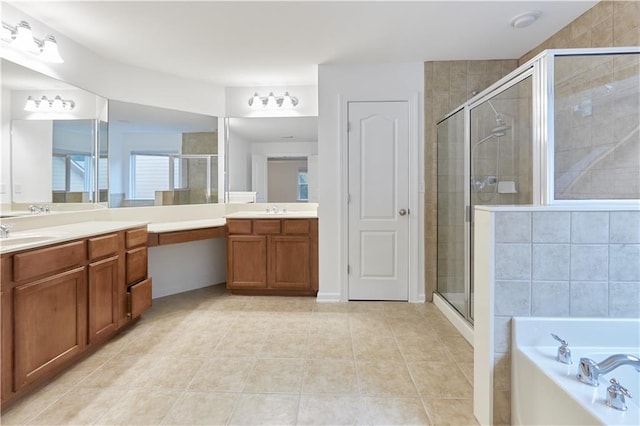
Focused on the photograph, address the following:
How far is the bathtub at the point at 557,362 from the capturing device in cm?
110

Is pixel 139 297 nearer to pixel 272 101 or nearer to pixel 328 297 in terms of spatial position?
pixel 328 297

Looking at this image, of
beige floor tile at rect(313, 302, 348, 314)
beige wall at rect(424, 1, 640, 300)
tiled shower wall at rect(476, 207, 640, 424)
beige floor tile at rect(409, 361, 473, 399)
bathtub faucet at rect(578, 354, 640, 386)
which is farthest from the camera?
beige wall at rect(424, 1, 640, 300)

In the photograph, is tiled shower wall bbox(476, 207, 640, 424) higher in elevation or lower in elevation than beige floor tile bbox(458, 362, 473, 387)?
higher

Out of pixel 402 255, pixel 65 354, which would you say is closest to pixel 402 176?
pixel 402 255

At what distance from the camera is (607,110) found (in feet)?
6.73

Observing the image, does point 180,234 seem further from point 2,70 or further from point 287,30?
point 287,30

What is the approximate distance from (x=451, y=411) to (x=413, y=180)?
6.81 feet

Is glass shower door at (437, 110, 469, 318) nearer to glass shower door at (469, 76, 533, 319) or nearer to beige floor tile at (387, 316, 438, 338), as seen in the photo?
glass shower door at (469, 76, 533, 319)

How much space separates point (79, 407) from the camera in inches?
63.5

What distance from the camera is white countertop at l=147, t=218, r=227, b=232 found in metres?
3.06

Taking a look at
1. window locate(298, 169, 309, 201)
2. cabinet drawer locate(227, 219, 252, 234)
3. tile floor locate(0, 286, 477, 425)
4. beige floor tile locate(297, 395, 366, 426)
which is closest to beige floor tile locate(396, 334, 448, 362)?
tile floor locate(0, 286, 477, 425)

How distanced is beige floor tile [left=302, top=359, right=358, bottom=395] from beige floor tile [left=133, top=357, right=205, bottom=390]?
0.70 meters

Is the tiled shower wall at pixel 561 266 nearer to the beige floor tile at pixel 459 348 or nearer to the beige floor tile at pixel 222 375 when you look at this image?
the beige floor tile at pixel 459 348

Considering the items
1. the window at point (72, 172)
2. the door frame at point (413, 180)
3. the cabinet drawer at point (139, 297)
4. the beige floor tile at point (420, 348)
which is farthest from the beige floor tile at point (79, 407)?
the door frame at point (413, 180)
